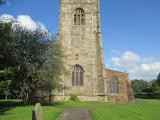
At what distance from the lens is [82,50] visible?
45.3m

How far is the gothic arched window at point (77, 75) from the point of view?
44.9 metres

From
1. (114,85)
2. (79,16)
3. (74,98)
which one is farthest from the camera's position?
(114,85)

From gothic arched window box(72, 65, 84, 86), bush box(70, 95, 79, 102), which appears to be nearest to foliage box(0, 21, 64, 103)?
bush box(70, 95, 79, 102)

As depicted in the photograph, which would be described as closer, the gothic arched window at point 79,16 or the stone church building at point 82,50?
the stone church building at point 82,50

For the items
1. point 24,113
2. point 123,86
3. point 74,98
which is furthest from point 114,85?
point 24,113

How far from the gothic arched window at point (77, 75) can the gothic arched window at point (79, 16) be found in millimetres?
7257

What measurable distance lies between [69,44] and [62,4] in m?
7.00

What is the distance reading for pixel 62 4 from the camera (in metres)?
47.0

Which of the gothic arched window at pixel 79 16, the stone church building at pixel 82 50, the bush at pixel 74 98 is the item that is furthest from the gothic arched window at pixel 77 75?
the gothic arched window at pixel 79 16

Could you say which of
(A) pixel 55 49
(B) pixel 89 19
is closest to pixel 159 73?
(B) pixel 89 19

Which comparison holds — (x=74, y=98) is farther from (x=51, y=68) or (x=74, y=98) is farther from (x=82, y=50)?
(x=51, y=68)

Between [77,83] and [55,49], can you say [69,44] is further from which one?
[55,49]

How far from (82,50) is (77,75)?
160 inches

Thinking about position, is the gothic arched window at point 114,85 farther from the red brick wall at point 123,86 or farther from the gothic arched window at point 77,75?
the gothic arched window at point 77,75
